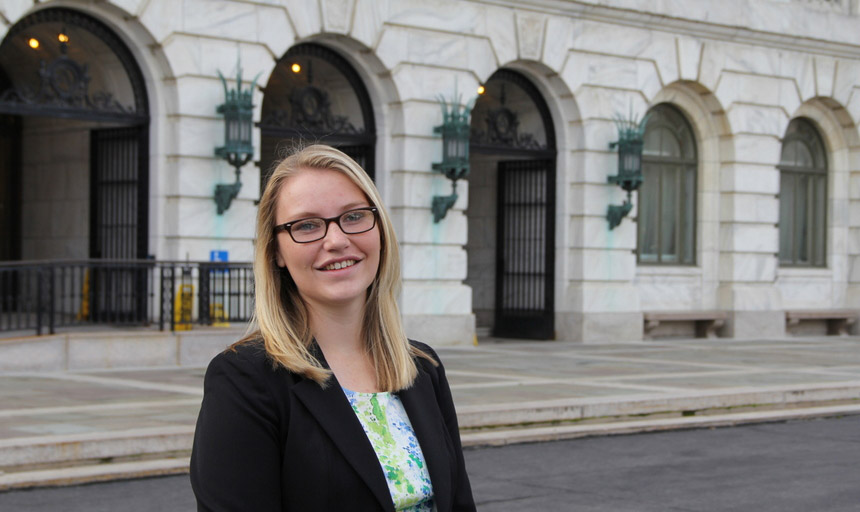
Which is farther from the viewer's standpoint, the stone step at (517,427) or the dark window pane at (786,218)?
the dark window pane at (786,218)

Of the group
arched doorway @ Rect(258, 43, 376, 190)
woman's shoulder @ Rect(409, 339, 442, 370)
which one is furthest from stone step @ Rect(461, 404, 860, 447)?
arched doorway @ Rect(258, 43, 376, 190)

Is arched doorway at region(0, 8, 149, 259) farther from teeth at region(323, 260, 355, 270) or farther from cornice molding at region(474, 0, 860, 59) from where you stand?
teeth at region(323, 260, 355, 270)

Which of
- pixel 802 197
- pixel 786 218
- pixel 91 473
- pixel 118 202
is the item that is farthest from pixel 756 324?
pixel 91 473

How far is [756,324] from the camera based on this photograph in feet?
81.2

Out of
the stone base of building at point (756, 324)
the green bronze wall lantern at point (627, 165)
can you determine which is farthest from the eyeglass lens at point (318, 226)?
the stone base of building at point (756, 324)

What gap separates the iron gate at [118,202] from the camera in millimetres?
18203

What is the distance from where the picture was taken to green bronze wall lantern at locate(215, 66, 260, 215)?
58.9ft

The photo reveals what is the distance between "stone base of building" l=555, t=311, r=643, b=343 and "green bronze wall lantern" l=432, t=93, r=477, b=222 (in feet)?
10.7

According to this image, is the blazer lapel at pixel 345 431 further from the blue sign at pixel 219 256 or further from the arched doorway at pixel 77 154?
the blue sign at pixel 219 256

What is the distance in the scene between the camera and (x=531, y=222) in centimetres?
2314

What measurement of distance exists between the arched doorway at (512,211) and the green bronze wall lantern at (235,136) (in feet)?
16.0

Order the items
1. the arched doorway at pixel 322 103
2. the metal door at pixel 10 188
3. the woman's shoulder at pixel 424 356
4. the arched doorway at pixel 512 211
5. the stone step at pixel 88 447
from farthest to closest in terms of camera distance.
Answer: the arched doorway at pixel 512 211 < the metal door at pixel 10 188 < the arched doorway at pixel 322 103 < the stone step at pixel 88 447 < the woman's shoulder at pixel 424 356

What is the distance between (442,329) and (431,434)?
17.5m

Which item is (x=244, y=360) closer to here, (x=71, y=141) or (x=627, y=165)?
(x=71, y=141)
